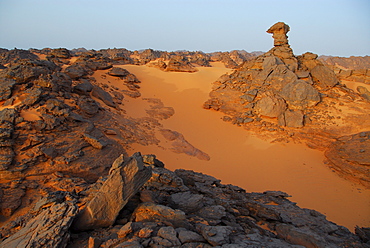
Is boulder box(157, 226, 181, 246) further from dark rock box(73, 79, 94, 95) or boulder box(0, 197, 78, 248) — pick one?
dark rock box(73, 79, 94, 95)

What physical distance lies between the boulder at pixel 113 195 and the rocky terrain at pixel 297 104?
35.6 ft

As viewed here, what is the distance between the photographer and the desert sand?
8.85m

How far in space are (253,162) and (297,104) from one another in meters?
6.39

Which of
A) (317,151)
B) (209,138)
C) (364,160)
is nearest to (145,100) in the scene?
(209,138)

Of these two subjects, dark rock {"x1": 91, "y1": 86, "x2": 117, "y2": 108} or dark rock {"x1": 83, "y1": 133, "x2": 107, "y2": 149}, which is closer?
dark rock {"x1": 83, "y1": 133, "x2": 107, "y2": 149}

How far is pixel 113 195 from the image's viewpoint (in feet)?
13.8

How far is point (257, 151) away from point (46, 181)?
10838 millimetres

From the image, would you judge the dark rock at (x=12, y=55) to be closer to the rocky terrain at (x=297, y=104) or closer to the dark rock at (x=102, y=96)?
the dark rock at (x=102, y=96)

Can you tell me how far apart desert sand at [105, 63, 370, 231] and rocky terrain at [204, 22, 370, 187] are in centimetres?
84

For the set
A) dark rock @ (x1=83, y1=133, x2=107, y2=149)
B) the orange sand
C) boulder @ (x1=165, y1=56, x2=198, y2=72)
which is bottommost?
dark rock @ (x1=83, y1=133, x2=107, y2=149)

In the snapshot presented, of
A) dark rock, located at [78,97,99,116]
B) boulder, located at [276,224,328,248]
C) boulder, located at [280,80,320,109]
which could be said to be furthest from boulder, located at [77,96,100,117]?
boulder, located at [280,80,320,109]

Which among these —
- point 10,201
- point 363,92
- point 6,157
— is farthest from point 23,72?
point 363,92

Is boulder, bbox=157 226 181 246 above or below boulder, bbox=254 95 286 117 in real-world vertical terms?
below

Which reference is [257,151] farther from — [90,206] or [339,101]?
[90,206]
